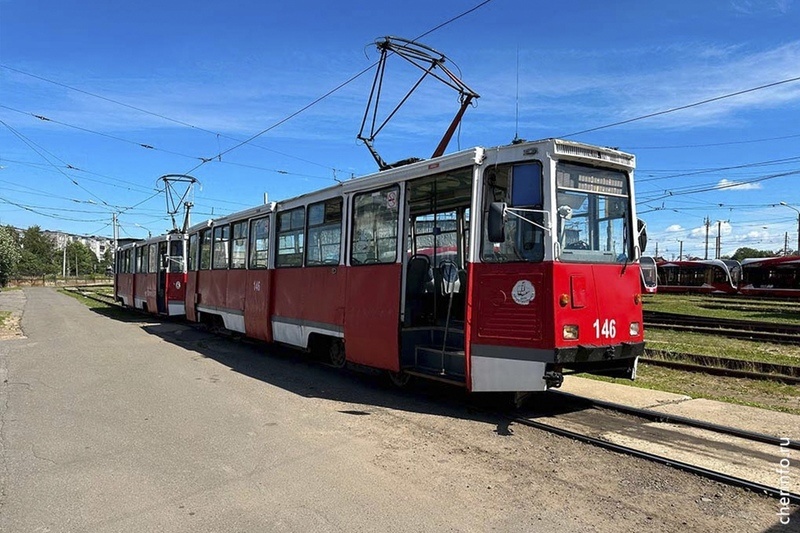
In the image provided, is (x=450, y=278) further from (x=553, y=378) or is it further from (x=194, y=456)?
(x=194, y=456)

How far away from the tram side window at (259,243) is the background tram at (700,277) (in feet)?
124

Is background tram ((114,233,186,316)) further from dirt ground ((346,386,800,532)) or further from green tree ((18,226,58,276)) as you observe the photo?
green tree ((18,226,58,276))

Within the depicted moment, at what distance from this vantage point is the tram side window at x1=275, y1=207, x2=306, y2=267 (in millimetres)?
10605

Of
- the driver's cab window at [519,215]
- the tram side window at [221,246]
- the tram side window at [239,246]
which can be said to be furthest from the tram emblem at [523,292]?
the tram side window at [221,246]

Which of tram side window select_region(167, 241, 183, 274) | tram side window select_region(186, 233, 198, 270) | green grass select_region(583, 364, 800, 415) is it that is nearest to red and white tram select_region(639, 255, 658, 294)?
green grass select_region(583, 364, 800, 415)

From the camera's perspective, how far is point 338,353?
9.70m

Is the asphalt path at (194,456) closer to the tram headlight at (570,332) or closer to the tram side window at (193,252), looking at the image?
the tram headlight at (570,332)

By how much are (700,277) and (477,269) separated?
44520 millimetres

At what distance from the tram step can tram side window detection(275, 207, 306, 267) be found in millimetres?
3605

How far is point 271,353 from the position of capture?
495 inches

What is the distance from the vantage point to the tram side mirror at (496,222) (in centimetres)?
612

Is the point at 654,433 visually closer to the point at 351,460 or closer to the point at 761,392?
the point at 351,460

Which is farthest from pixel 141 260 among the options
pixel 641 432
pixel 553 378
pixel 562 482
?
pixel 562 482

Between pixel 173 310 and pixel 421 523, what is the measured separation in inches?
696
